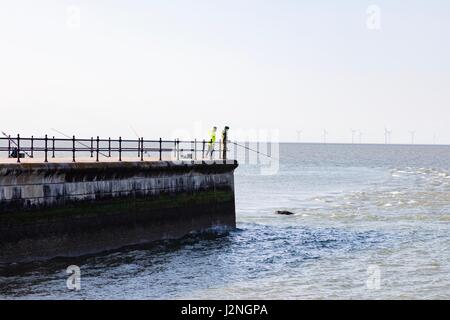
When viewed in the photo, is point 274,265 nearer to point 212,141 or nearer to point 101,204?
point 101,204

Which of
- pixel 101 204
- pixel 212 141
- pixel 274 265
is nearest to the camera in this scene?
pixel 274 265

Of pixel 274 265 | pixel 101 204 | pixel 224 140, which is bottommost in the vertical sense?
pixel 274 265

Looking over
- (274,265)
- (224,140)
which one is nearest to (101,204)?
(274,265)

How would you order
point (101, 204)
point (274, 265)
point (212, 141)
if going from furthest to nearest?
point (212, 141), point (101, 204), point (274, 265)

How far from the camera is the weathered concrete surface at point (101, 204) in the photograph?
19656 mm

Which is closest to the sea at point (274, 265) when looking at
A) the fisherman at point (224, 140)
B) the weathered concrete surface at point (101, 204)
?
the weathered concrete surface at point (101, 204)

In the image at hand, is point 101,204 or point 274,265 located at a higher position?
point 101,204

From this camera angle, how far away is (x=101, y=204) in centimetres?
2253

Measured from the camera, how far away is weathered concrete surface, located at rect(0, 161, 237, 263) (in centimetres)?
1966
